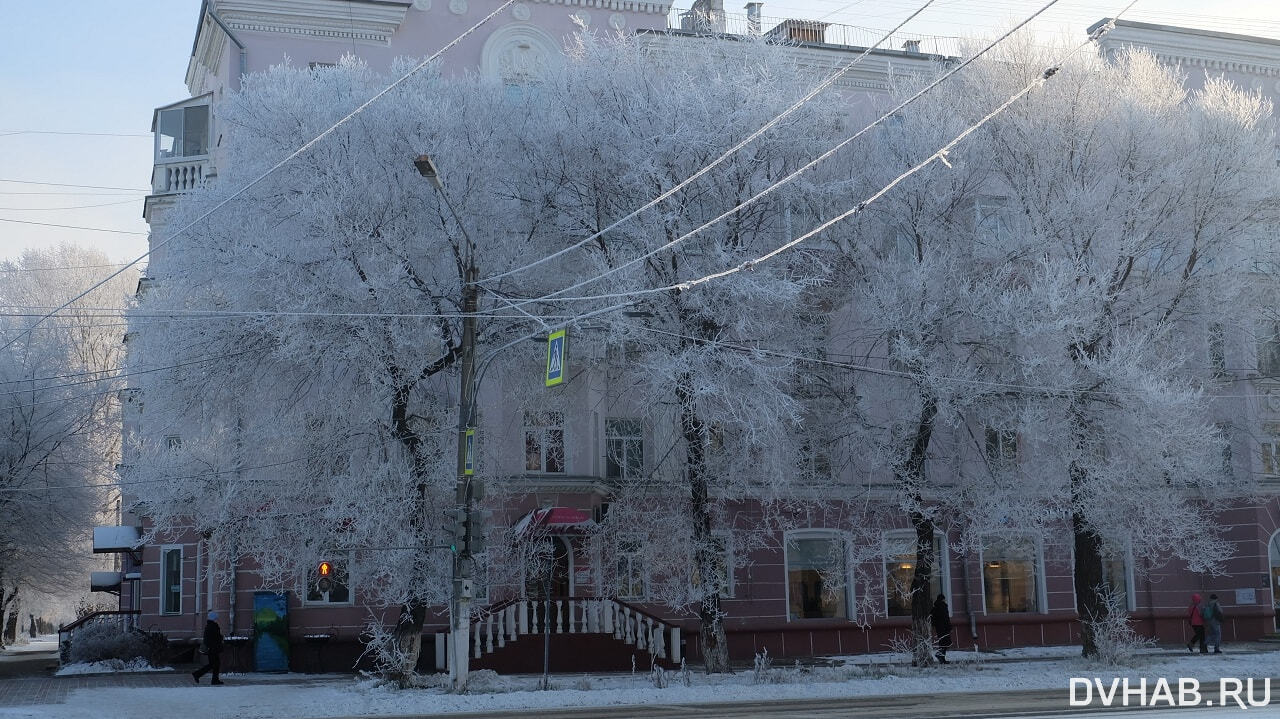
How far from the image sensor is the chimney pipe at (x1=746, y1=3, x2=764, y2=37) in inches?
1160

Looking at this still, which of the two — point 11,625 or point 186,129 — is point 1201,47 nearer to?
point 186,129

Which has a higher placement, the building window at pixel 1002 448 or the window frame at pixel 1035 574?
the building window at pixel 1002 448

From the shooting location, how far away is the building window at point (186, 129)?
35.9 m

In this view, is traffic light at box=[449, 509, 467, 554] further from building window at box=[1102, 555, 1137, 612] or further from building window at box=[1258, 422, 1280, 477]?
building window at box=[1258, 422, 1280, 477]

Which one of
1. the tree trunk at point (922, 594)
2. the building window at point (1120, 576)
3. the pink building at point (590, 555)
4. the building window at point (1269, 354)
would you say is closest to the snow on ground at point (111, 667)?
the pink building at point (590, 555)

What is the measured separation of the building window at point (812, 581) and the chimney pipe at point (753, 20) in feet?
42.7

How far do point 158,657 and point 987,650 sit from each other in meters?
21.3

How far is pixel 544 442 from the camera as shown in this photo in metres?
30.5

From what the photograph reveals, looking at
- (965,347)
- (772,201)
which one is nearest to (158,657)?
(772,201)

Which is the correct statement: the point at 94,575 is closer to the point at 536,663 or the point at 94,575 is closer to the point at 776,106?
the point at 536,663

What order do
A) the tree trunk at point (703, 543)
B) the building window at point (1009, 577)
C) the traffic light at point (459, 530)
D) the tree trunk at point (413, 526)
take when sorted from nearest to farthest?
the traffic light at point (459, 530), the tree trunk at point (413, 526), the tree trunk at point (703, 543), the building window at point (1009, 577)

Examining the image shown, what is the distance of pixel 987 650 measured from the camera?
33.8m

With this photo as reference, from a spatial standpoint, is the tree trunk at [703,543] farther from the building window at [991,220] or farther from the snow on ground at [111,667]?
the snow on ground at [111,667]

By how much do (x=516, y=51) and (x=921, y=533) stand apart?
1687 centimetres
